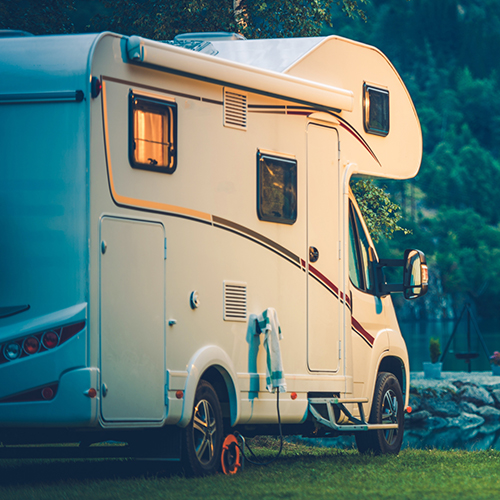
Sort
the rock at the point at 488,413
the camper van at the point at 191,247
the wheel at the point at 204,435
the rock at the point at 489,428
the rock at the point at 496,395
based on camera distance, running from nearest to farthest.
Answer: the camper van at the point at 191,247 < the wheel at the point at 204,435 < the rock at the point at 489,428 < the rock at the point at 488,413 < the rock at the point at 496,395

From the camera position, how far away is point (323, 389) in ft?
30.2

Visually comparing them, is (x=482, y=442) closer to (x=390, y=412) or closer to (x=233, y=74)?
(x=390, y=412)

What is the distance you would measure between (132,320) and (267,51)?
142 inches

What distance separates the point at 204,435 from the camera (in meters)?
7.95

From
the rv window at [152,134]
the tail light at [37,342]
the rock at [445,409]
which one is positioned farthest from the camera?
the rock at [445,409]

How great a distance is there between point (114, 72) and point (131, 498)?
3006 mm

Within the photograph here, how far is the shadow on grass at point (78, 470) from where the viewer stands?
26.3 feet

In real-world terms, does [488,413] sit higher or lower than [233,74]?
lower

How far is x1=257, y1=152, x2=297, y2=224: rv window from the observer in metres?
8.59

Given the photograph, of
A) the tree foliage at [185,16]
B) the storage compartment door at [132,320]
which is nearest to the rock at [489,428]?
the tree foliage at [185,16]

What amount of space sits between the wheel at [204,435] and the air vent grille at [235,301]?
24.5 inches

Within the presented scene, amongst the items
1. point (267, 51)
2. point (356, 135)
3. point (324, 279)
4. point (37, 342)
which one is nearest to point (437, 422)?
point (356, 135)

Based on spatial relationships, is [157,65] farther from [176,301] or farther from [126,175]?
[176,301]

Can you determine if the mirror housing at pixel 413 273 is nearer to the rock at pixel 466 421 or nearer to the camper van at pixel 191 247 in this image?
the camper van at pixel 191 247
